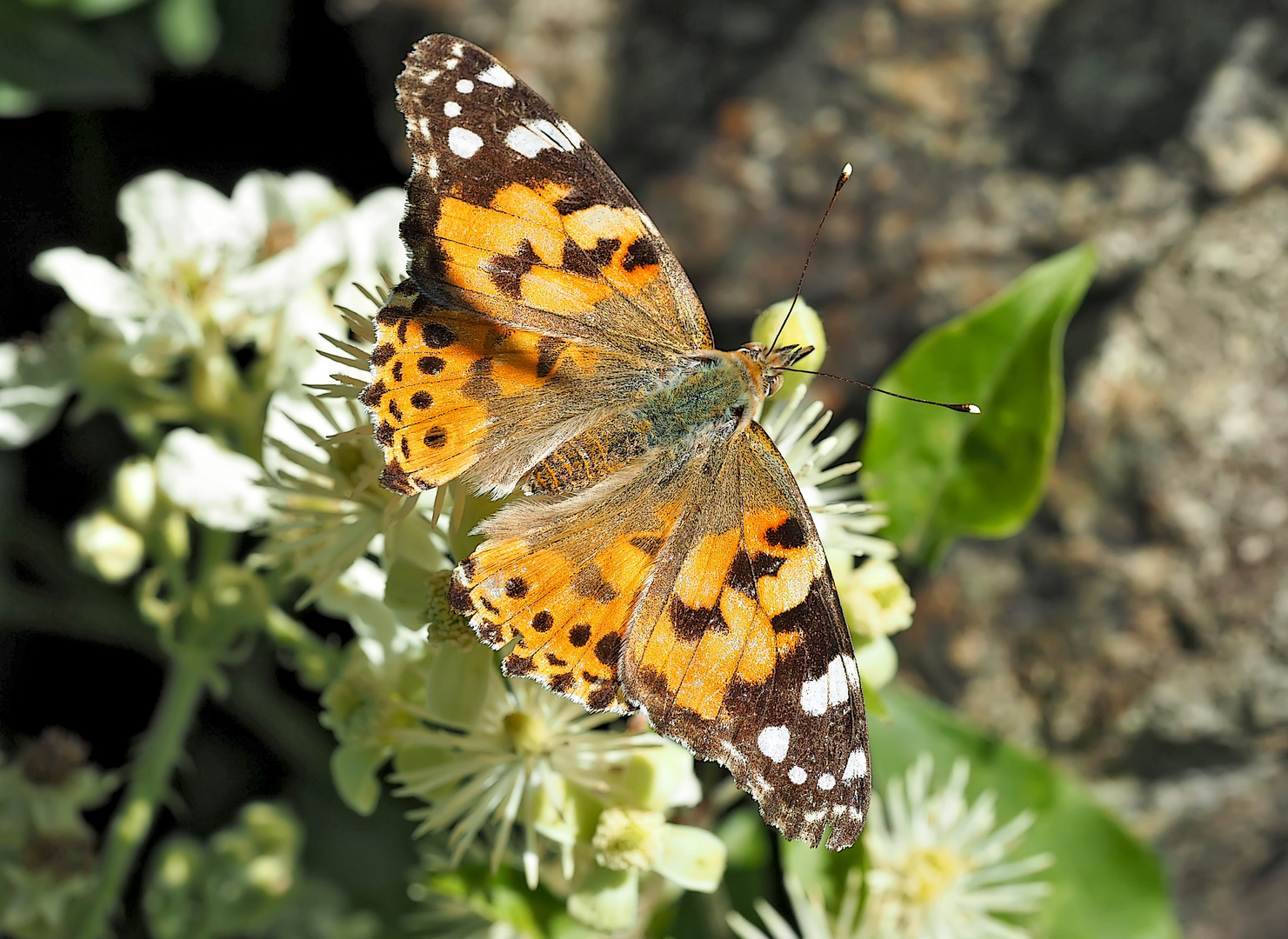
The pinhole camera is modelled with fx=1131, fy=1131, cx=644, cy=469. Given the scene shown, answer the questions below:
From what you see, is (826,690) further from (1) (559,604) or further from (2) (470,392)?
(2) (470,392)

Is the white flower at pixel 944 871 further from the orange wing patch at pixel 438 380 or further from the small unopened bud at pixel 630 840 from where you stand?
the orange wing patch at pixel 438 380

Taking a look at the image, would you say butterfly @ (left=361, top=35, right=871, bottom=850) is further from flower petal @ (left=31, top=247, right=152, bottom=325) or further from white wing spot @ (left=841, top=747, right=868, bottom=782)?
flower petal @ (left=31, top=247, right=152, bottom=325)

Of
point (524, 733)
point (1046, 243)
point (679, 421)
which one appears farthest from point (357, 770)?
point (1046, 243)

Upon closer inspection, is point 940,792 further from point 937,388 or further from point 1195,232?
point 1195,232

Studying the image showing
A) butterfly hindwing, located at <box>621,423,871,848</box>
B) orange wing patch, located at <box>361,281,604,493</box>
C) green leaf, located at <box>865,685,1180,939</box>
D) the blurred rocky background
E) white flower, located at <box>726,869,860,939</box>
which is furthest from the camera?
the blurred rocky background

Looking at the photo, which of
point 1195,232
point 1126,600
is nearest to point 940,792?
point 1126,600

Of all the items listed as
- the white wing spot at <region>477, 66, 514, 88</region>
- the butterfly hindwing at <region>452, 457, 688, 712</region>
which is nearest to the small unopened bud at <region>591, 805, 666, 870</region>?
the butterfly hindwing at <region>452, 457, 688, 712</region>

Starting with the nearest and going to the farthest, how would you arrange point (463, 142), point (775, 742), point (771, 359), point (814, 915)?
1. point (775, 742)
2. point (463, 142)
3. point (771, 359)
4. point (814, 915)
